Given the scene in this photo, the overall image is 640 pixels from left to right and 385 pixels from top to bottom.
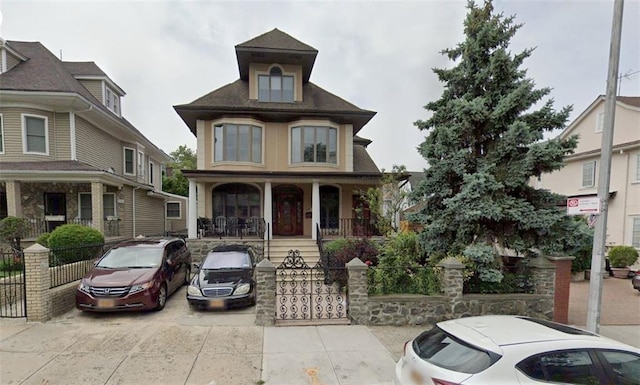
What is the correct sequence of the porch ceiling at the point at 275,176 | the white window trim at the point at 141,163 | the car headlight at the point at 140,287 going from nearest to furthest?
the car headlight at the point at 140,287, the porch ceiling at the point at 275,176, the white window trim at the point at 141,163

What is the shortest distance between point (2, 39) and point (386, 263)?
19.3m

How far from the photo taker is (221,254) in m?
8.98

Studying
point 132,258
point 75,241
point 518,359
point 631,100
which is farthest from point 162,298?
point 631,100

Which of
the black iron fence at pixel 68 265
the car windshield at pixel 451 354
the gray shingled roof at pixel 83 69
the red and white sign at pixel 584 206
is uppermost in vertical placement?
the gray shingled roof at pixel 83 69

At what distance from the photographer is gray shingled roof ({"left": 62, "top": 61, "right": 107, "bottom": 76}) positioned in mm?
16891

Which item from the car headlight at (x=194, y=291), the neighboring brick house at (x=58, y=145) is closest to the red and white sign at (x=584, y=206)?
the car headlight at (x=194, y=291)

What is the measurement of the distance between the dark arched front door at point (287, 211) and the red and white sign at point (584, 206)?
1218 centimetres

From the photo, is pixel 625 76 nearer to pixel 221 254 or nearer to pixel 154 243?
pixel 221 254

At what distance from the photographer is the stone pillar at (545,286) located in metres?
7.14

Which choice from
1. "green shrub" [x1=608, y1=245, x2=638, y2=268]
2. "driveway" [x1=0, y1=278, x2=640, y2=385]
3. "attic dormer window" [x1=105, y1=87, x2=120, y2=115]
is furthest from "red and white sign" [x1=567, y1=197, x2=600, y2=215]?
"attic dormer window" [x1=105, y1=87, x2=120, y2=115]

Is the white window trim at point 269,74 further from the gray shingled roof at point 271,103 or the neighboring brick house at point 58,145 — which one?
the neighboring brick house at point 58,145

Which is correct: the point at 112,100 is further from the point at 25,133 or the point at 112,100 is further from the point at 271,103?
the point at 271,103

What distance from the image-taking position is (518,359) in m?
2.80

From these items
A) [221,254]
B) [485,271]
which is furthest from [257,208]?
[485,271]
